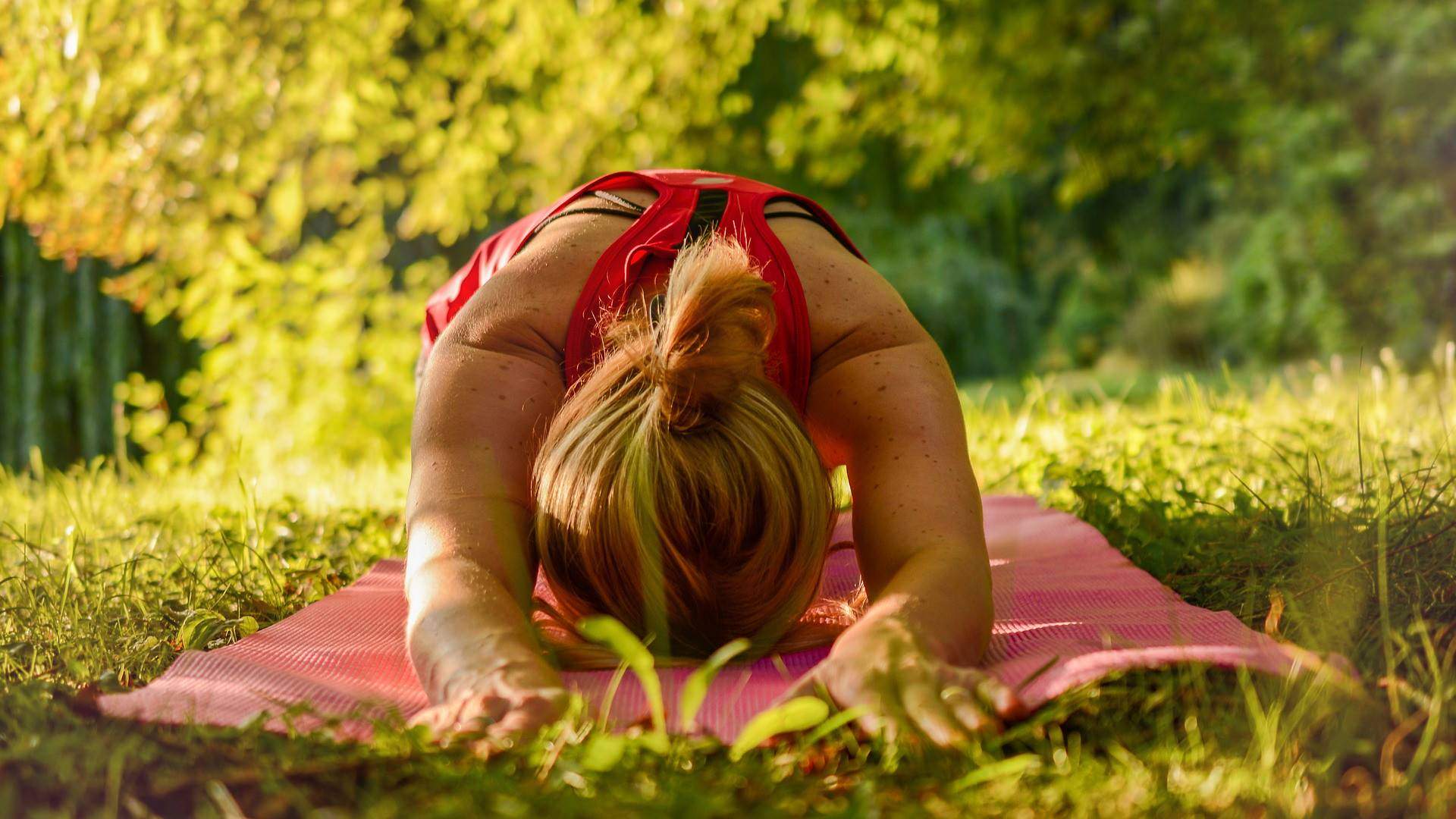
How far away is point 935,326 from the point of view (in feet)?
43.3

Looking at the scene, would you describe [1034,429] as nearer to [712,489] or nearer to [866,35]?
[712,489]

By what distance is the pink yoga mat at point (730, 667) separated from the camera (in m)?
1.56

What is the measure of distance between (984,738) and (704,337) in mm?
796

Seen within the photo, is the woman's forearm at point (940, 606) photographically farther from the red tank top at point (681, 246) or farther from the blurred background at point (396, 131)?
the blurred background at point (396, 131)

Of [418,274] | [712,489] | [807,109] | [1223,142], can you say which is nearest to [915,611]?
[712,489]

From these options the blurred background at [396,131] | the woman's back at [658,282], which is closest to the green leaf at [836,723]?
the woman's back at [658,282]

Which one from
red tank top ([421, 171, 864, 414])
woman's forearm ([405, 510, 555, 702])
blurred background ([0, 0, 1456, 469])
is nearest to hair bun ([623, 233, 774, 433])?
red tank top ([421, 171, 864, 414])

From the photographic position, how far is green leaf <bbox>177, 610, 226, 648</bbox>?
221 centimetres

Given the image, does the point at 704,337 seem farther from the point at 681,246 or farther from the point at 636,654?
the point at 636,654

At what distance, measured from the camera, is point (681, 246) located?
7.79 feet

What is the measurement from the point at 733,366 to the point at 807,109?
6.39m

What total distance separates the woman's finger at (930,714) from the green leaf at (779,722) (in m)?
0.11

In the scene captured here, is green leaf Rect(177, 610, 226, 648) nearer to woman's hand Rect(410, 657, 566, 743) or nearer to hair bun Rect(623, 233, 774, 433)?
woman's hand Rect(410, 657, 566, 743)

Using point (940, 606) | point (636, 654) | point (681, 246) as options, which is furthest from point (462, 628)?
point (681, 246)
